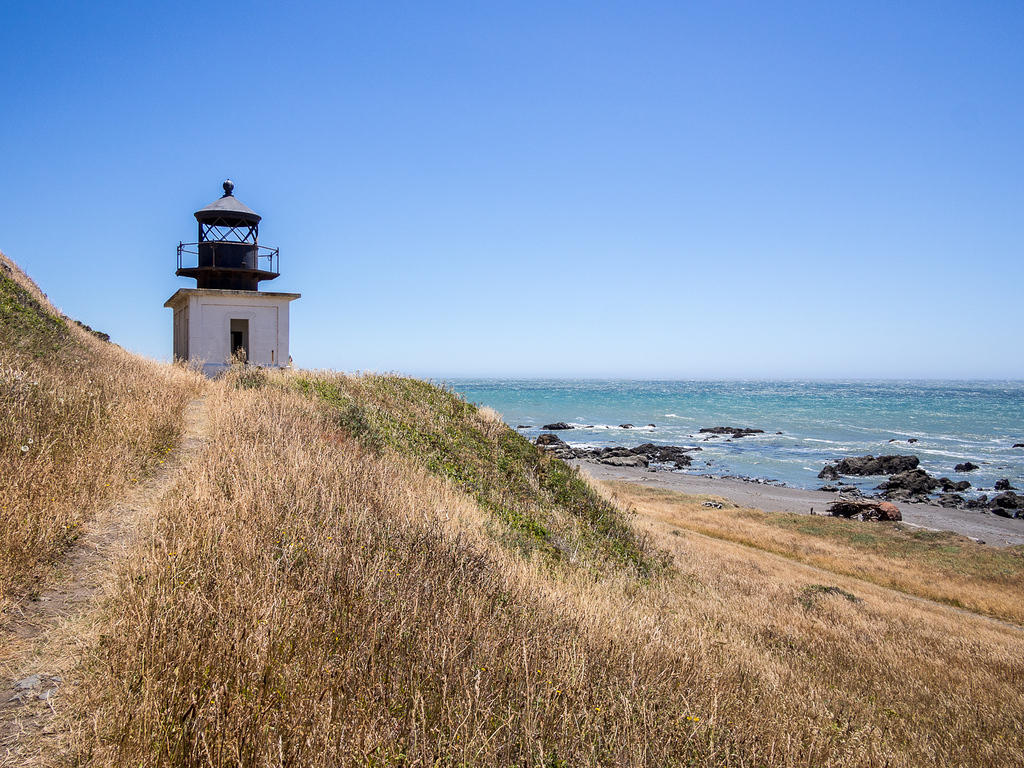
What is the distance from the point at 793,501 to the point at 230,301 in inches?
1110

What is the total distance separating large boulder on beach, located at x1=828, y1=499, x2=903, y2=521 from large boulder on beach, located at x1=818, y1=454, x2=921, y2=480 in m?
12.8

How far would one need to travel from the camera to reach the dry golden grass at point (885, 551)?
15820 mm

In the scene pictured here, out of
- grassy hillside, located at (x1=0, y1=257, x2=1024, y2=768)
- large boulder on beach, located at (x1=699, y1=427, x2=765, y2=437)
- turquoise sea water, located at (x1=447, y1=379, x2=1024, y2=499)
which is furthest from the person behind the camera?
large boulder on beach, located at (x1=699, y1=427, x2=765, y2=437)

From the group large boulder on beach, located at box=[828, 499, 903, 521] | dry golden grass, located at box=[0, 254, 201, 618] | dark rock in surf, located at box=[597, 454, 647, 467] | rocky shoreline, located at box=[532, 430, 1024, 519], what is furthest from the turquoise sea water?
dry golden grass, located at box=[0, 254, 201, 618]

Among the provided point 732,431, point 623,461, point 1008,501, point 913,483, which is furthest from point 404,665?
point 732,431

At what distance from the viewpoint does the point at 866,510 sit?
2622 cm

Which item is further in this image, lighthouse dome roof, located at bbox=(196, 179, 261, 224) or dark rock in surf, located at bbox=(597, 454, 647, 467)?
dark rock in surf, located at bbox=(597, 454, 647, 467)

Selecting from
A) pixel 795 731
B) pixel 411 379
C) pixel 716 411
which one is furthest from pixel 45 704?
pixel 716 411

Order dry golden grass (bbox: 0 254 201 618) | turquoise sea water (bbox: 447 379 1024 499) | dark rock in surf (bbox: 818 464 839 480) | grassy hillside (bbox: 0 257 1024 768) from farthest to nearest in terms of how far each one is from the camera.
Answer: turquoise sea water (bbox: 447 379 1024 499) < dark rock in surf (bbox: 818 464 839 480) < dry golden grass (bbox: 0 254 201 618) < grassy hillside (bbox: 0 257 1024 768)

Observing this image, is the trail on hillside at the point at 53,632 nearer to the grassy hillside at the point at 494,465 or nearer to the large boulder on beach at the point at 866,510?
the grassy hillside at the point at 494,465

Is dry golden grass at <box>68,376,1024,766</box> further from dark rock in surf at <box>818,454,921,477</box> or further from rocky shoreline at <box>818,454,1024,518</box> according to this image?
dark rock in surf at <box>818,454,921,477</box>

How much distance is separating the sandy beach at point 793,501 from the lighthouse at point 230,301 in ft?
58.3

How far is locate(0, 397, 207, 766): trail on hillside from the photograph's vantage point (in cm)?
249

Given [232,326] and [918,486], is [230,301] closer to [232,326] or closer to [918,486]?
[232,326]
